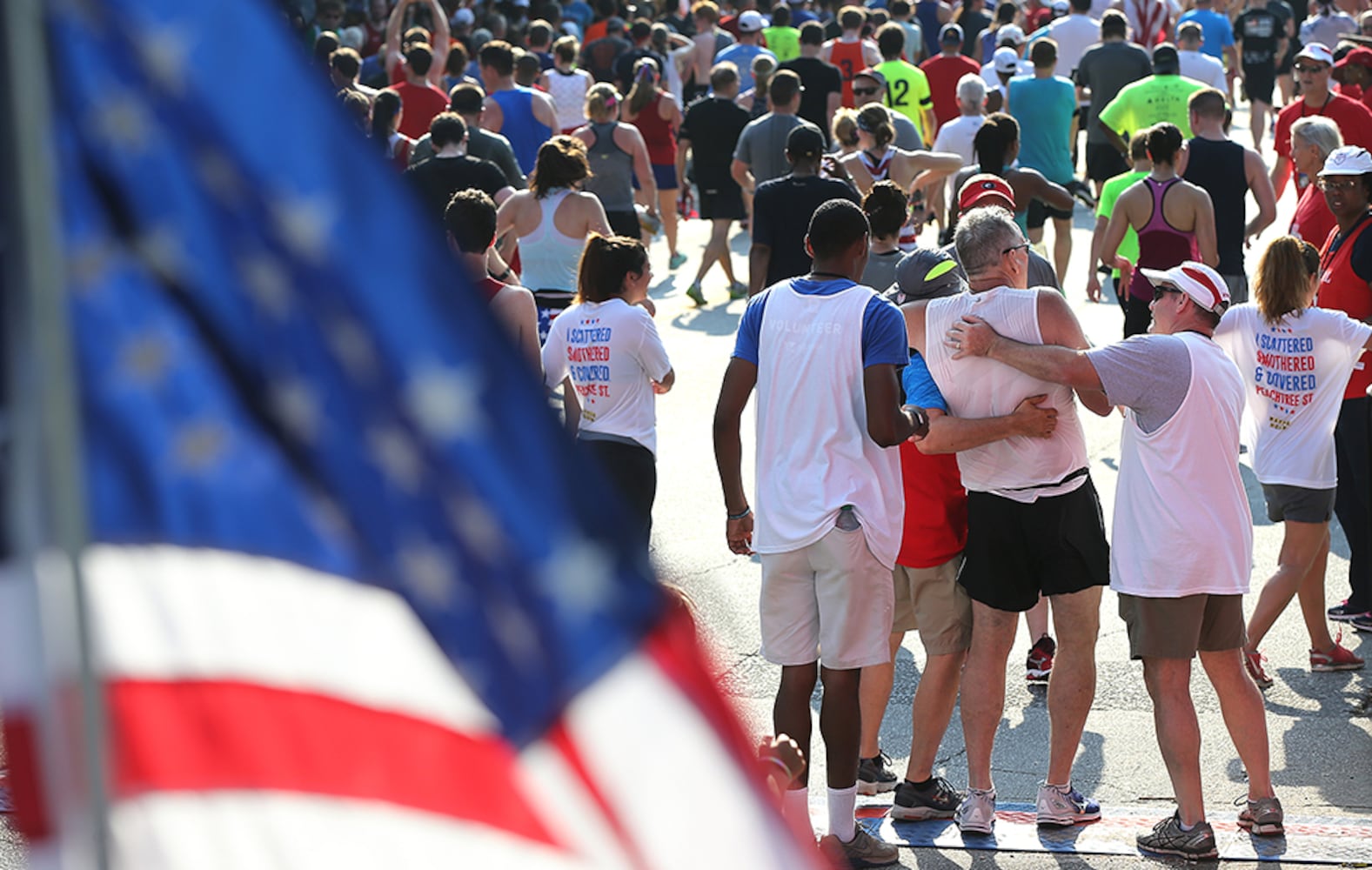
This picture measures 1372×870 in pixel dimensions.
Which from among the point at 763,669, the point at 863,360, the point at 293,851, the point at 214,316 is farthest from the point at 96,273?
the point at 763,669

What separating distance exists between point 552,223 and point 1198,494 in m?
4.42

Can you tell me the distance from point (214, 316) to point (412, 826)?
537mm

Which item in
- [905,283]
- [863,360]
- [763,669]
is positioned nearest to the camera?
[863,360]

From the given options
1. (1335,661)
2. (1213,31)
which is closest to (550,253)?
(1335,661)

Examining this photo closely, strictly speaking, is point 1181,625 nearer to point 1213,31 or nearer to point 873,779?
point 873,779

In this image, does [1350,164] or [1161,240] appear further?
[1161,240]

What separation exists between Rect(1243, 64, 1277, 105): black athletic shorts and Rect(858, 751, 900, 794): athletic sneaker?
1625 centimetres

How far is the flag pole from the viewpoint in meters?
1.62

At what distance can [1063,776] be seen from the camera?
5.70 meters

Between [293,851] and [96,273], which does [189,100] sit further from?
[293,851]

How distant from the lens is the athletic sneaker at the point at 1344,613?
739 centimetres

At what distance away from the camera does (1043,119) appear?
13789 mm

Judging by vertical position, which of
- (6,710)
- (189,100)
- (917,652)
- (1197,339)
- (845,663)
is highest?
(189,100)

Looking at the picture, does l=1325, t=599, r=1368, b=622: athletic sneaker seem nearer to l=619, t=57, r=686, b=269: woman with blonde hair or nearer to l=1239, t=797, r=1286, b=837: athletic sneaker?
l=1239, t=797, r=1286, b=837: athletic sneaker
